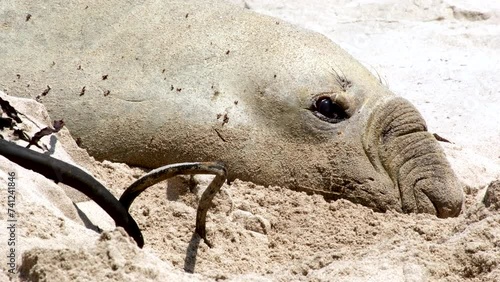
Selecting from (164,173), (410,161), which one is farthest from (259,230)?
(410,161)

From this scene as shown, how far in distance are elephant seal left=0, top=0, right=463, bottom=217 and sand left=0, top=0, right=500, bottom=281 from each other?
124mm

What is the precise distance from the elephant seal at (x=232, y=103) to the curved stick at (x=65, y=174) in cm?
97

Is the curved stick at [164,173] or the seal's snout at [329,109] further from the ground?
the curved stick at [164,173]

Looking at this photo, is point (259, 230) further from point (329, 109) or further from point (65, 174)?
point (65, 174)

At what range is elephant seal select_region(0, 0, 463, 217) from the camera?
4879 mm

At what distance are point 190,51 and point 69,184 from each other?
1348mm

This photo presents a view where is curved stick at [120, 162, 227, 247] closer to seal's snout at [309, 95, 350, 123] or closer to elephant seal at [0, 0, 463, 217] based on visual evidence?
elephant seal at [0, 0, 463, 217]

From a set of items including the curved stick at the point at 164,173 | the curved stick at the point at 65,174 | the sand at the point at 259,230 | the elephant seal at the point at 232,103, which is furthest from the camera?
the elephant seal at the point at 232,103

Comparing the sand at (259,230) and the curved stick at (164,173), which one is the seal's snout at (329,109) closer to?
the sand at (259,230)

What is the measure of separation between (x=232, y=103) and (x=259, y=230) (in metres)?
0.65

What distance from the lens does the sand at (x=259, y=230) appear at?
10.3 feet

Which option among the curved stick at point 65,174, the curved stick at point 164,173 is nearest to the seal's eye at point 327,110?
the curved stick at point 164,173

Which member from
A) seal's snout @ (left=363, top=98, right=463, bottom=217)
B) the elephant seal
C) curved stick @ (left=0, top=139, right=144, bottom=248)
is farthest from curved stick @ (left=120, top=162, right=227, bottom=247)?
seal's snout @ (left=363, top=98, right=463, bottom=217)

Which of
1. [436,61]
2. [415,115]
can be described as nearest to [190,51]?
[415,115]
